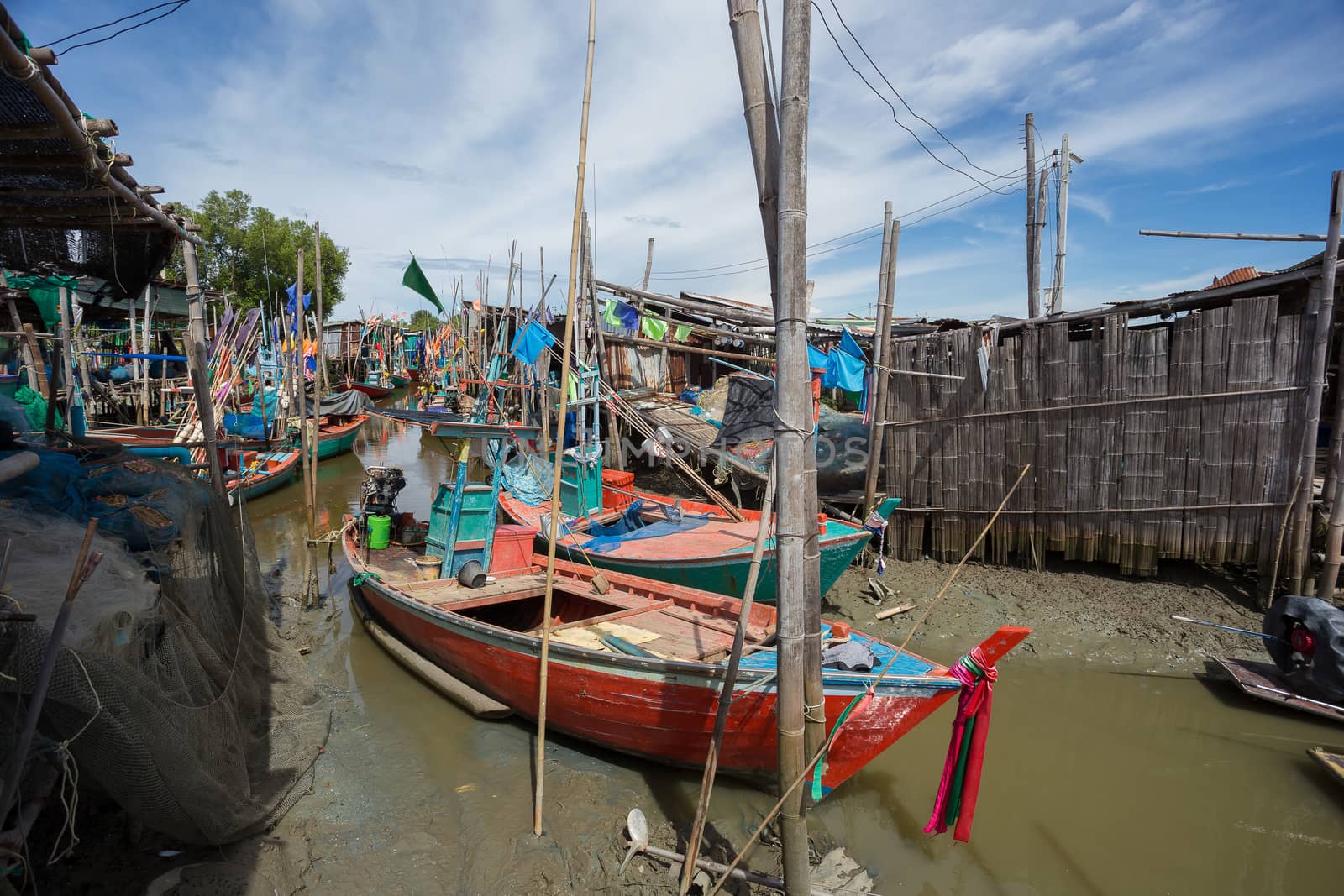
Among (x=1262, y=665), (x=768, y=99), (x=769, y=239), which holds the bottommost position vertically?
(x=1262, y=665)

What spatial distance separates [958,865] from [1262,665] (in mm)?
4977

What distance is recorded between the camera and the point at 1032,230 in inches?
574

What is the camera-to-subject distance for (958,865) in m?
5.13

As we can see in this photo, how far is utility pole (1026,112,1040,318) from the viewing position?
46.4 ft

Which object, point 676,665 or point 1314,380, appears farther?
point 1314,380

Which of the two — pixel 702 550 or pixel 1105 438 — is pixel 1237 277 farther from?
pixel 702 550

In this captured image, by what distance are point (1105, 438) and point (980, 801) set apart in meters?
5.67

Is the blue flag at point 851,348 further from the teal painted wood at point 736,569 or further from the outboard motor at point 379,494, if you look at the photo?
the outboard motor at point 379,494

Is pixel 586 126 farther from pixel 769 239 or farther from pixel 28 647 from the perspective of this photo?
pixel 28 647

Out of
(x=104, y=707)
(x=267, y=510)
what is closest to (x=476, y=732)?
(x=104, y=707)

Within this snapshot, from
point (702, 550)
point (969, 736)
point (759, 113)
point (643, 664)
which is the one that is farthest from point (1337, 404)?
point (643, 664)

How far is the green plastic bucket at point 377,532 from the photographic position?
9625mm

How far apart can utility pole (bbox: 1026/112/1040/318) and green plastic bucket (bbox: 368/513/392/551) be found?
13.3 m

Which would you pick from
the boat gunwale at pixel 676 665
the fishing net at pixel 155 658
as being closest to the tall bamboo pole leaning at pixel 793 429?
the boat gunwale at pixel 676 665
